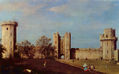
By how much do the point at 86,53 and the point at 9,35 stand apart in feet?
80.2

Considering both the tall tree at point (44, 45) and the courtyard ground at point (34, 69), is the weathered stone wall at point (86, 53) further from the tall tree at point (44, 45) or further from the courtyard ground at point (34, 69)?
the courtyard ground at point (34, 69)

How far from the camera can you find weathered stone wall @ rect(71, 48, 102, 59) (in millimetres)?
71625

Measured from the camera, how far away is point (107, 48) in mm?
70062

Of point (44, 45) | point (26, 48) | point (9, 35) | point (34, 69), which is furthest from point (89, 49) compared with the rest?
point (34, 69)

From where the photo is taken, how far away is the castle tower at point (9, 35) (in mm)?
63828

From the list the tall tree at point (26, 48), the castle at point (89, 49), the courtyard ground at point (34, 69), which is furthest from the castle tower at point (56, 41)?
the courtyard ground at point (34, 69)

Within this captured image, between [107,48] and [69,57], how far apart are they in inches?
471

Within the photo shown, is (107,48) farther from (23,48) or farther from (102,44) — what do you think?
(23,48)

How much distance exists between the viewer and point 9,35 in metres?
64.5

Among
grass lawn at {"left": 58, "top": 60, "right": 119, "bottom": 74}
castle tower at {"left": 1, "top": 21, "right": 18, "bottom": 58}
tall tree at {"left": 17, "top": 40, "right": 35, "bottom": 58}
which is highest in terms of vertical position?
castle tower at {"left": 1, "top": 21, "right": 18, "bottom": 58}

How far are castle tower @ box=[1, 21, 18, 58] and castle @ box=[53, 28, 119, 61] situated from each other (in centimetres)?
1390

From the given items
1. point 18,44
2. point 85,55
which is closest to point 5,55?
point 18,44

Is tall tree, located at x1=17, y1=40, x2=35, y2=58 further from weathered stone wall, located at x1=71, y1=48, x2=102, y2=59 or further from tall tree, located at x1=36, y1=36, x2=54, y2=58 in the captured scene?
weathered stone wall, located at x1=71, y1=48, x2=102, y2=59

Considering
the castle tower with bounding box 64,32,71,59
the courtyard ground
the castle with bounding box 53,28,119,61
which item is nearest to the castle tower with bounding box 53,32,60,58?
the castle with bounding box 53,28,119,61
